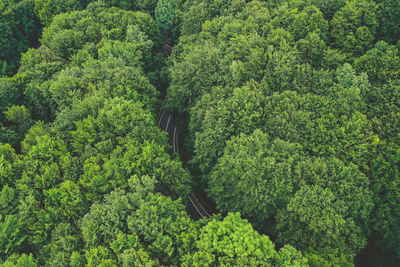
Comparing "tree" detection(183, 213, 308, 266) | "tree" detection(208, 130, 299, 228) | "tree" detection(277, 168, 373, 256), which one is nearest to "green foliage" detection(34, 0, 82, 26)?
"tree" detection(208, 130, 299, 228)

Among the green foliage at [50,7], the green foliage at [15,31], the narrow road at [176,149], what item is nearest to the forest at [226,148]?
the narrow road at [176,149]

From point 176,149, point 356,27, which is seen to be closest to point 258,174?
point 176,149

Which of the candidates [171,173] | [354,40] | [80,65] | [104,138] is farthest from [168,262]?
[354,40]

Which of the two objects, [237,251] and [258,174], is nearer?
[237,251]

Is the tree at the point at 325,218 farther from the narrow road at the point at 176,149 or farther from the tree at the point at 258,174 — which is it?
the narrow road at the point at 176,149

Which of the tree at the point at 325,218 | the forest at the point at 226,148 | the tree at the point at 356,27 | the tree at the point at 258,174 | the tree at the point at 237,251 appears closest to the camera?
the tree at the point at 237,251

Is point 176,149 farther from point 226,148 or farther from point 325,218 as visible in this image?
point 325,218

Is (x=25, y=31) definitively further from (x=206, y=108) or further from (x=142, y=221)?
(x=142, y=221)
